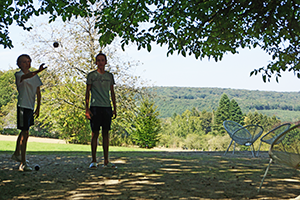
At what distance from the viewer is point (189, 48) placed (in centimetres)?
712

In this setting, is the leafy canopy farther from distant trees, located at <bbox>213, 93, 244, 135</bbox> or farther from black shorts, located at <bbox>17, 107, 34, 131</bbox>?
distant trees, located at <bbox>213, 93, 244, 135</bbox>

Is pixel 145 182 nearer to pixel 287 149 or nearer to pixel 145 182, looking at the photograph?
pixel 145 182

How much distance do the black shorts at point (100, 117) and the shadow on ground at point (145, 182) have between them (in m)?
0.74

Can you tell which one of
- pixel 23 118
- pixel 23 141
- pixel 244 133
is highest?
pixel 23 118

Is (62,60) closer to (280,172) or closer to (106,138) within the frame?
(106,138)

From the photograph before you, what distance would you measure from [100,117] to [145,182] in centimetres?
141

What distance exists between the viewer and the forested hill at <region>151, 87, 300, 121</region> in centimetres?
12000

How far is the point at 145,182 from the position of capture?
372 centimetres

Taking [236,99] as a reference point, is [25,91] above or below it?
below

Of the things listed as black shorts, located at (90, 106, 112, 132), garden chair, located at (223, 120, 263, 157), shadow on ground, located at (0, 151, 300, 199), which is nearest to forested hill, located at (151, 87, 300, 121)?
garden chair, located at (223, 120, 263, 157)

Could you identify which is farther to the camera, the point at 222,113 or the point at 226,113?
the point at 222,113

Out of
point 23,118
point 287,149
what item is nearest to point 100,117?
point 23,118

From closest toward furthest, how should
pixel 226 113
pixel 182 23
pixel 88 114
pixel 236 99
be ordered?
pixel 88 114
pixel 182 23
pixel 226 113
pixel 236 99

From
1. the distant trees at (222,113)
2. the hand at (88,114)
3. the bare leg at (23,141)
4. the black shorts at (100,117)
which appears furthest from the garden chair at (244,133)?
the distant trees at (222,113)
